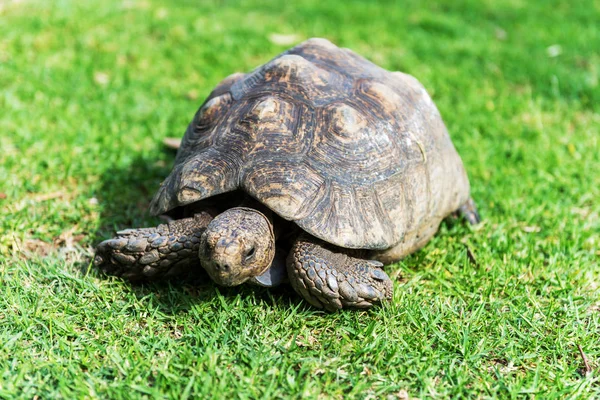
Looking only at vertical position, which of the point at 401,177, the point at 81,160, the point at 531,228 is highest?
the point at 401,177

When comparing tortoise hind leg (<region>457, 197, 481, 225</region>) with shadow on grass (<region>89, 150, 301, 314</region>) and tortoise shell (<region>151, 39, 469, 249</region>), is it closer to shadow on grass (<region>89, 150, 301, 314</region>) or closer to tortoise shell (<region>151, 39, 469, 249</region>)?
tortoise shell (<region>151, 39, 469, 249</region>)

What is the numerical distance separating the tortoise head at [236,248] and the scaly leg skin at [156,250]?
0.23m

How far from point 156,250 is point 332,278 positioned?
89 cm

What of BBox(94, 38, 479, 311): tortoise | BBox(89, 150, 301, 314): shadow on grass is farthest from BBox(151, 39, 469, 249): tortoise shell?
BBox(89, 150, 301, 314): shadow on grass

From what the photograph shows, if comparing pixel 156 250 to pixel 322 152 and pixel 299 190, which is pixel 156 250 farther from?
pixel 322 152

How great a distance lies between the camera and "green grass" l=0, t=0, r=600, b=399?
2576 millimetres

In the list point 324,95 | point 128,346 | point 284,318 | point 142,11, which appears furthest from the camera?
point 142,11

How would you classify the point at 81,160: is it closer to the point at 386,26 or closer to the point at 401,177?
the point at 401,177

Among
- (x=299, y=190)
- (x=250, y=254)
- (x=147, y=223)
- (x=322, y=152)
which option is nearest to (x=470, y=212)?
(x=322, y=152)

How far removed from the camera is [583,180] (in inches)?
179

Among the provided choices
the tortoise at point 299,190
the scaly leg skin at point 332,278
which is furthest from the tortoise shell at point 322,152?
the scaly leg skin at point 332,278

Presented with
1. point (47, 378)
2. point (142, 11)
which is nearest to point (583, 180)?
point (47, 378)

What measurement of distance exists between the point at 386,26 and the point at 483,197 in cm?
372

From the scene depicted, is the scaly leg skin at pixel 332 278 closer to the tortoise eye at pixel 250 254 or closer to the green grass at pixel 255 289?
the green grass at pixel 255 289
